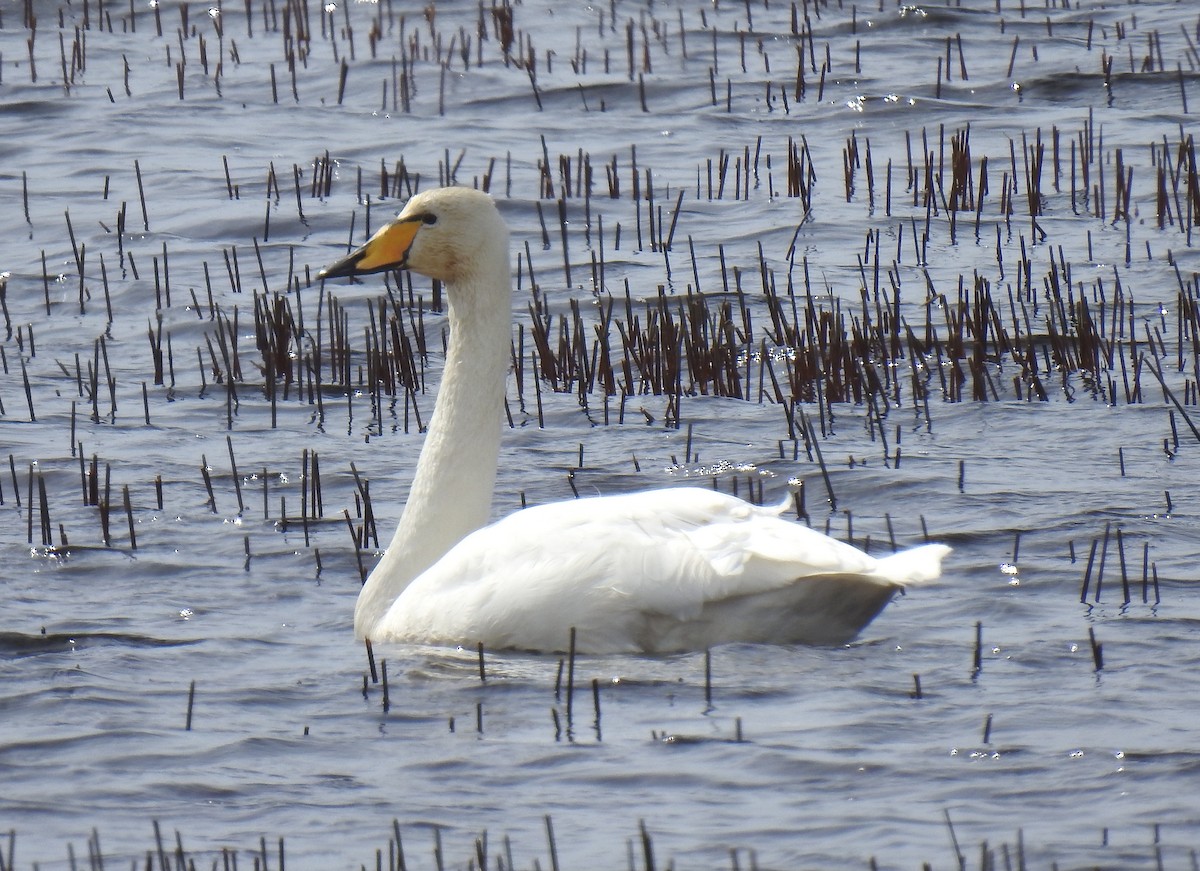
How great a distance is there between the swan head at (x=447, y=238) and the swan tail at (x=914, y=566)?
78.6 inches

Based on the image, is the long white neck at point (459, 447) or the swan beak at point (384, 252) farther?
the swan beak at point (384, 252)

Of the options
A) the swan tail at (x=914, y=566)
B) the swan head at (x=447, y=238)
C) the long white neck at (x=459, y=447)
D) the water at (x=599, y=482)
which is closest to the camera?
the water at (x=599, y=482)

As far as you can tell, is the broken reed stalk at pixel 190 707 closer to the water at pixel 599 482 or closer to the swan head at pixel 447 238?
the water at pixel 599 482

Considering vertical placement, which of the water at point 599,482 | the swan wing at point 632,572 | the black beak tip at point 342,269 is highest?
the black beak tip at point 342,269

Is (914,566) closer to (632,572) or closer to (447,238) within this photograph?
(632,572)

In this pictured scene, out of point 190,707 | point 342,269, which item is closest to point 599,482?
point 342,269

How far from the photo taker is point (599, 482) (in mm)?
8445

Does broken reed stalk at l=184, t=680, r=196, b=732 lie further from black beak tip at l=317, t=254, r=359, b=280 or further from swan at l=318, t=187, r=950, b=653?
black beak tip at l=317, t=254, r=359, b=280

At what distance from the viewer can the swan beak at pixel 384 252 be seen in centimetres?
738

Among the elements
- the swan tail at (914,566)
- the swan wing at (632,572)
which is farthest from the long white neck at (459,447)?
the swan tail at (914,566)

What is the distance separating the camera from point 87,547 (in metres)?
7.51

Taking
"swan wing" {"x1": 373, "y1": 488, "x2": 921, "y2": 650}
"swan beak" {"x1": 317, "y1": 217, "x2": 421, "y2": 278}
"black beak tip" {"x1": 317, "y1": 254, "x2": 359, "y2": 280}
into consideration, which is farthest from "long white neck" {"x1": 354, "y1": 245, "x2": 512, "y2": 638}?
"swan wing" {"x1": 373, "y1": 488, "x2": 921, "y2": 650}

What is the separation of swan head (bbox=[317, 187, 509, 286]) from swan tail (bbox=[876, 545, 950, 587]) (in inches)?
78.6

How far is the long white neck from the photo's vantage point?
22.4 ft
